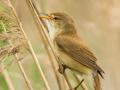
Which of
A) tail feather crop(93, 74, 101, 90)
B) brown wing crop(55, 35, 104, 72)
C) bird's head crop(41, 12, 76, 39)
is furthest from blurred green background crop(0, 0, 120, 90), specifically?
tail feather crop(93, 74, 101, 90)

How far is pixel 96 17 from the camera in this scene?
3785 mm

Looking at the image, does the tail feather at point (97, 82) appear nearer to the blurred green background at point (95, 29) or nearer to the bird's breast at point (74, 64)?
the bird's breast at point (74, 64)

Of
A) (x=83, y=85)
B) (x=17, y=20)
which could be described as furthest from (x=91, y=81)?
(x=17, y=20)

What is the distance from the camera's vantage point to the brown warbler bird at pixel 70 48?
2779mm

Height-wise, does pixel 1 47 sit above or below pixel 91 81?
above

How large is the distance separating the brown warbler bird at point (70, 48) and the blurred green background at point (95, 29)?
194mm

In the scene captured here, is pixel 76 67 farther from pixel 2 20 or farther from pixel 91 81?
pixel 2 20

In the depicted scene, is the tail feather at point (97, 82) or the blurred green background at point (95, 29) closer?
the tail feather at point (97, 82)

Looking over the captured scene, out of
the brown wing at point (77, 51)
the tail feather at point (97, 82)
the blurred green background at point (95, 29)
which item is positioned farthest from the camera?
the blurred green background at point (95, 29)

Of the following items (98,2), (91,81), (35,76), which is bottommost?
(91,81)

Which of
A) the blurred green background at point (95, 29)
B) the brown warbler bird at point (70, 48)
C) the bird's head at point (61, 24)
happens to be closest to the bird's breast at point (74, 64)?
the brown warbler bird at point (70, 48)

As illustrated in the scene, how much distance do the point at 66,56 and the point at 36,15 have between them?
386 millimetres

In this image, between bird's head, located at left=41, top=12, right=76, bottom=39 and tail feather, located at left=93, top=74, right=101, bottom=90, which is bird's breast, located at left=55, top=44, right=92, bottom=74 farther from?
bird's head, located at left=41, top=12, right=76, bottom=39

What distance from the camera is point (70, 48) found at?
2.92 meters
